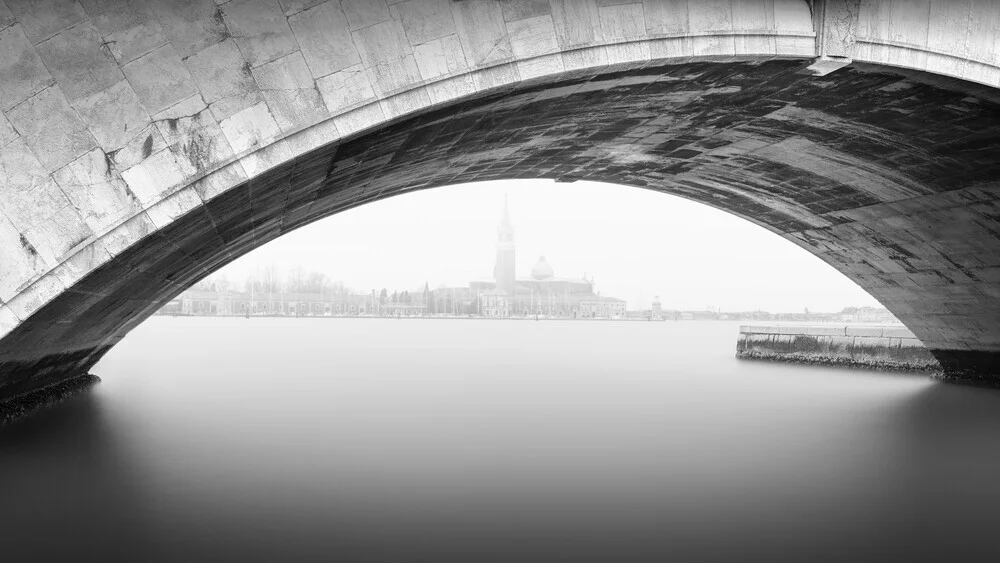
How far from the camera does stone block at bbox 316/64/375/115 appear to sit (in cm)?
965

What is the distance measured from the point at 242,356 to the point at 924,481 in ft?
165

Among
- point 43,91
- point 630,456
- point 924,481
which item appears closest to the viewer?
point 43,91

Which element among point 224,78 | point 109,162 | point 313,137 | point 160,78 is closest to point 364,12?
point 313,137

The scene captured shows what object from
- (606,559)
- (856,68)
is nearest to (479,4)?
(856,68)

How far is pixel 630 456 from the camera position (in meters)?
18.3

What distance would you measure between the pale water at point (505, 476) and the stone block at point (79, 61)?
585cm

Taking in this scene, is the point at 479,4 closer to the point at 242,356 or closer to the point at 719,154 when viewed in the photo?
the point at 719,154

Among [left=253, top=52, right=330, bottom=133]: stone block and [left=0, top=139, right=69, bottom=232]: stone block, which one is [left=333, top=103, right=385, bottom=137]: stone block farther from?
[left=0, top=139, right=69, bottom=232]: stone block

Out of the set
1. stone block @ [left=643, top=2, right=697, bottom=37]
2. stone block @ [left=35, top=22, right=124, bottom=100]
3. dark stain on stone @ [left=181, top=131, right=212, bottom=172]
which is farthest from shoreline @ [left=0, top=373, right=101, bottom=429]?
stone block @ [left=643, top=2, right=697, bottom=37]

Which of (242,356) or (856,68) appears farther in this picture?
(242,356)

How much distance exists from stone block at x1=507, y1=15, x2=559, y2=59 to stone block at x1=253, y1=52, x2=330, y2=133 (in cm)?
263

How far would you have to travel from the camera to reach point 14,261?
8516mm

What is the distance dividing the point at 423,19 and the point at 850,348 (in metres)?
36.4

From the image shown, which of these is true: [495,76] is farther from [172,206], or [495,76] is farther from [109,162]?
[109,162]
